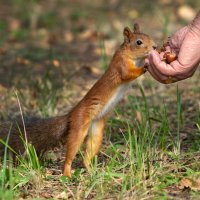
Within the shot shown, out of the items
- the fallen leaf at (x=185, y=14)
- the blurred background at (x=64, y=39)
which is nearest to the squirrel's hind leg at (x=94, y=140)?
the blurred background at (x=64, y=39)

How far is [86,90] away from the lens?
6160mm

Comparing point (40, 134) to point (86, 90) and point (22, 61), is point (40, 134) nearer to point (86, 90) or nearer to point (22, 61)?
point (86, 90)

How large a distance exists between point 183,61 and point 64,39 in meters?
4.72

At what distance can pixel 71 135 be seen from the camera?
402 cm

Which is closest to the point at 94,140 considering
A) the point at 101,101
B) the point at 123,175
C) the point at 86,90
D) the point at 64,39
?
the point at 101,101

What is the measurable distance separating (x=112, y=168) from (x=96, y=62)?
136 inches

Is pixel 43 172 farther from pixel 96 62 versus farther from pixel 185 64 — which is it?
pixel 96 62

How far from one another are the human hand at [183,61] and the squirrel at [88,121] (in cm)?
30


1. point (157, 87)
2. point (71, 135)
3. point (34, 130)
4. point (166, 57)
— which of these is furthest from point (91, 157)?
point (157, 87)

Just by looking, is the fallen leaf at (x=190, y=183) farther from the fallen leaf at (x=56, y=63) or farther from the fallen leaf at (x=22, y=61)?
the fallen leaf at (x=22, y=61)

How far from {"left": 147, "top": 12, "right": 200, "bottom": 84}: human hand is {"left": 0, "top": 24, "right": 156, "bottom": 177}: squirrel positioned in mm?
302

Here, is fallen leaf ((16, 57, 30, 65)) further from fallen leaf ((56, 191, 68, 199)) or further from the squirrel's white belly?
fallen leaf ((56, 191, 68, 199))

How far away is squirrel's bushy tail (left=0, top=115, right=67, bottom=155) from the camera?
4.14m

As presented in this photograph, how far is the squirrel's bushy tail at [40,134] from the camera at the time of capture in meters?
4.14
